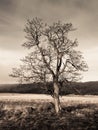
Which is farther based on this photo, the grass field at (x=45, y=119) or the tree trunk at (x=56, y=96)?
the tree trunk at (x=56, y=96)

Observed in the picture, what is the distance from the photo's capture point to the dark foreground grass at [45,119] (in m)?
25.8

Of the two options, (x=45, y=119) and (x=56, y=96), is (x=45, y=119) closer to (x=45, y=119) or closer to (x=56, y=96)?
(x=45, y=119)

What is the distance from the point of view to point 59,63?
34.4m

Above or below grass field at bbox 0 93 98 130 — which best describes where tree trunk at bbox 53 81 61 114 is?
above

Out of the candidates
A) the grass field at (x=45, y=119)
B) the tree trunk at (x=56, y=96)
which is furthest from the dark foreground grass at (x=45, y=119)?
the tree trunk at (x=56, y=96)

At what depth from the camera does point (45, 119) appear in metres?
29.0

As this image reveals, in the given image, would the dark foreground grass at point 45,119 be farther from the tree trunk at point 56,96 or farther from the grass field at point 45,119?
the tree trunk at point 56,96

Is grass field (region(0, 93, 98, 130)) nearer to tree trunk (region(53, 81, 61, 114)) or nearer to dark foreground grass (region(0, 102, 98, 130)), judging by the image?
dark foreground grass (region(0, 102, 98, 130))

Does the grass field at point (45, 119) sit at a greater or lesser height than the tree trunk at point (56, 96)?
lesser

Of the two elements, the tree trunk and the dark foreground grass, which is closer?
the dark foreground grass

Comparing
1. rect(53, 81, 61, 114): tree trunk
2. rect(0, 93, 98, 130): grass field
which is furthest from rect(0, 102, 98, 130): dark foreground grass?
rect(53, 81, 61, 114): tree trunk

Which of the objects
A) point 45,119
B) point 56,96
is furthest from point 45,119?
point 56,96

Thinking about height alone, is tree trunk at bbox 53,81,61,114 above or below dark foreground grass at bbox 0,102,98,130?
above

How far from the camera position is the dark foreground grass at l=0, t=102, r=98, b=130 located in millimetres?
25823
